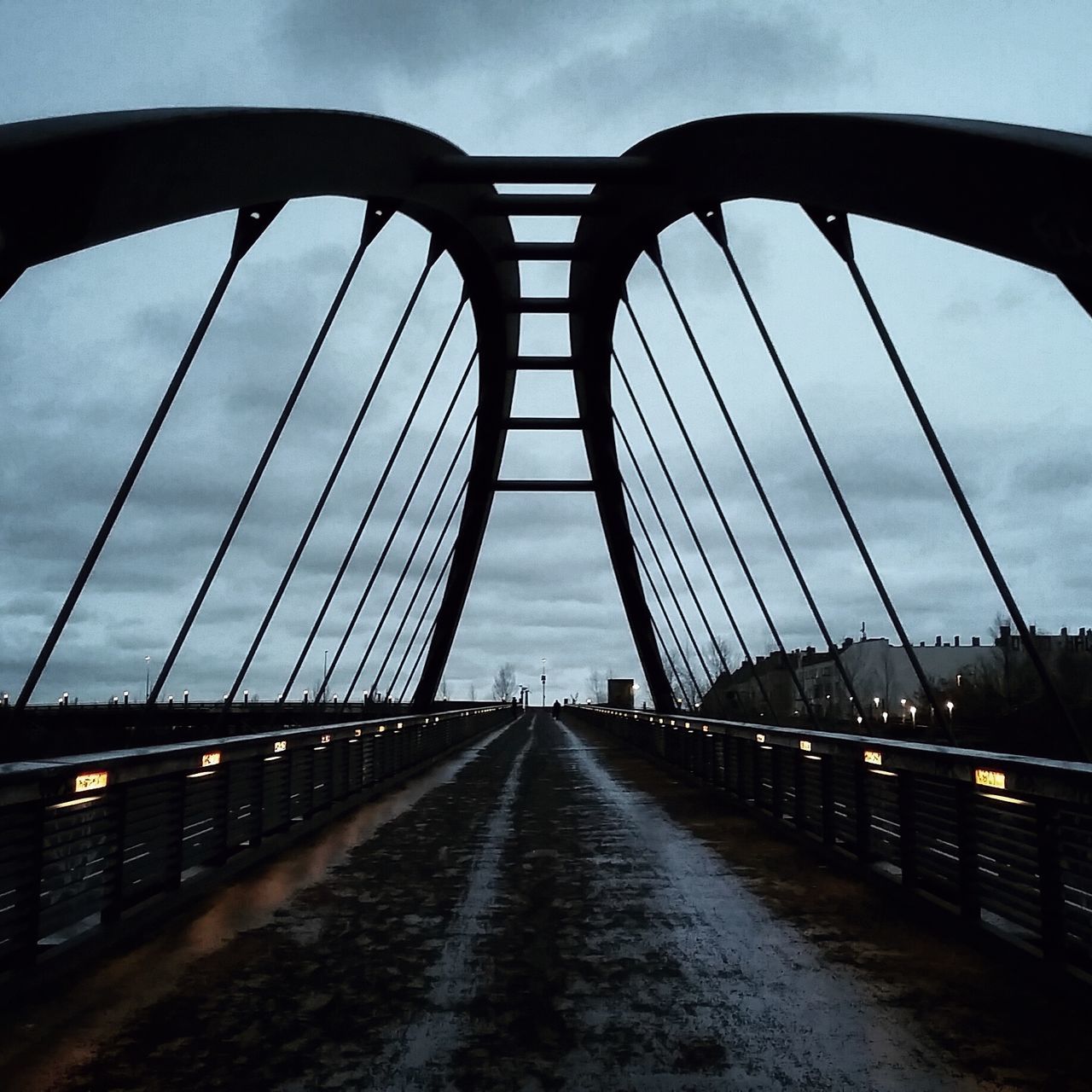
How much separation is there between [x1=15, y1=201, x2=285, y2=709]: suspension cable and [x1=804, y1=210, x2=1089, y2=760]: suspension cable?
6795 mm

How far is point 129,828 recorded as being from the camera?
6.84 m

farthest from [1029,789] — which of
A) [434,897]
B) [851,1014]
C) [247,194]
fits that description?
[247,194]

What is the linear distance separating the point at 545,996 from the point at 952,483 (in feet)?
29.1

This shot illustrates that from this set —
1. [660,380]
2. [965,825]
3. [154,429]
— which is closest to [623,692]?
[660,380]

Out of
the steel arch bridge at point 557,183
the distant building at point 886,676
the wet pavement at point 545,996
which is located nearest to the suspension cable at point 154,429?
the steel arch bridge at point 557,183

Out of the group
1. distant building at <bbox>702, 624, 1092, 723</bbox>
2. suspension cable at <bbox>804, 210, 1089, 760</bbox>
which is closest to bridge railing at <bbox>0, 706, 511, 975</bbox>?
suspension cable at <bbox>804, 210, 1089, 760</bbox>

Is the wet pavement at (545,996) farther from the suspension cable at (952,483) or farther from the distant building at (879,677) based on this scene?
the distant building at (879,677)

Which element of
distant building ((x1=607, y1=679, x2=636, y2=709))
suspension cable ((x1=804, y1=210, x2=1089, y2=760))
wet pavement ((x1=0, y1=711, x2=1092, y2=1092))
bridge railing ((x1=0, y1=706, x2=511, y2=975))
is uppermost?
distant building ((x1=607, y1=679, x2=636, y2=709))

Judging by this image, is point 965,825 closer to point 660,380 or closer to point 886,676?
point 660,380

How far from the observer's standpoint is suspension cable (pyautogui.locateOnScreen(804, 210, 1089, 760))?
1130 centimetres

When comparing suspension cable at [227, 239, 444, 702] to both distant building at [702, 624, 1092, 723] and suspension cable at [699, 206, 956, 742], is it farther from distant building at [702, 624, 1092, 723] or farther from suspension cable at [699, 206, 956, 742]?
distant building at [702, 624, 1092, 723]

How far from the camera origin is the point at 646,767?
2347 cm

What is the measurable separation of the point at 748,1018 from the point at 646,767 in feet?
61.5

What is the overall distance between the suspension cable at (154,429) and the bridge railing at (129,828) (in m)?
3.13
